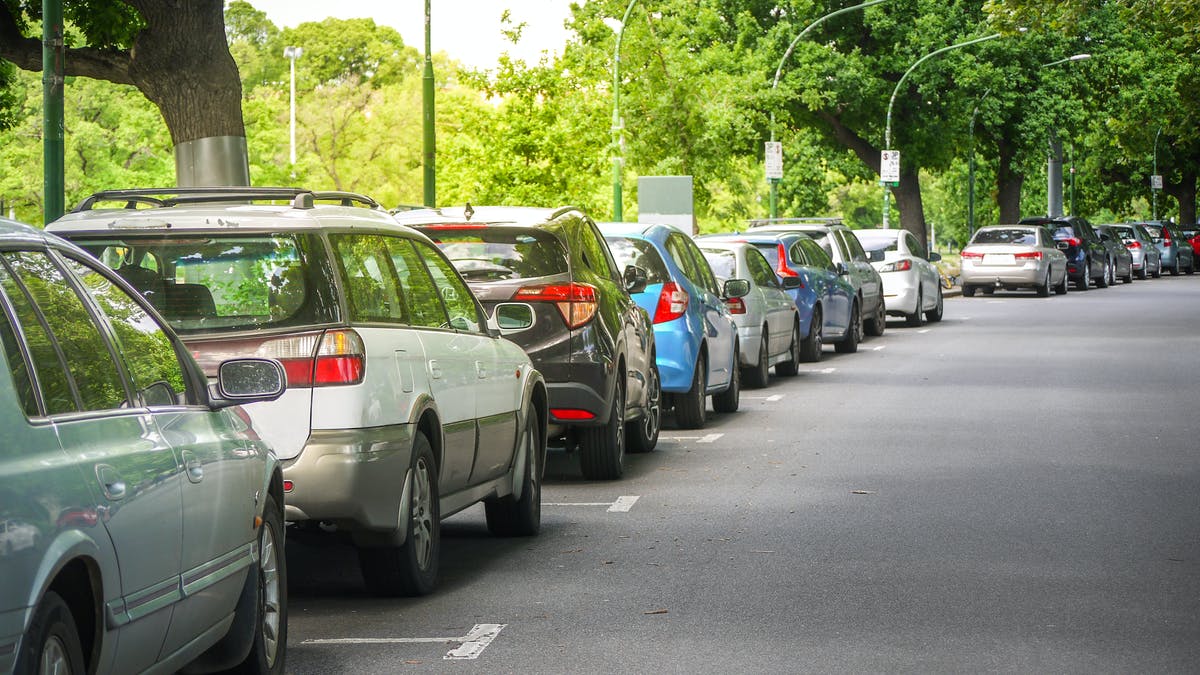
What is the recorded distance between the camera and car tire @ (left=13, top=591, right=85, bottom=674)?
3883 mm

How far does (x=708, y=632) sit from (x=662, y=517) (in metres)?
3.23

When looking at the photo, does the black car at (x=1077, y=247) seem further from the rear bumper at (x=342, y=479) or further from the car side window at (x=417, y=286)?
the rear bumper at (x=342, y=479)

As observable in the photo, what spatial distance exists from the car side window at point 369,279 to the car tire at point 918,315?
79.7ft

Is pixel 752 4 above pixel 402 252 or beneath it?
above

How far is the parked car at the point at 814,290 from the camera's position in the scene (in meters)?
22.3

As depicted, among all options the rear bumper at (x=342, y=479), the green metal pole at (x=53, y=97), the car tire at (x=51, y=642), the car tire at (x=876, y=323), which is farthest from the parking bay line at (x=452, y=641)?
the car tire at (x=876, y=323)

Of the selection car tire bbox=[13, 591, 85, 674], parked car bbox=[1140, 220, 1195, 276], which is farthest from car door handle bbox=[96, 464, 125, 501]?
parked car bbox=[1140, 220, 1195, 276]

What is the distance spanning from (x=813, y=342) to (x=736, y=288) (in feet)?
23.2

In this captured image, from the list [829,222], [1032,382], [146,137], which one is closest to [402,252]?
[1032,382]

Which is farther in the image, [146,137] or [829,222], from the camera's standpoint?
[146,137]

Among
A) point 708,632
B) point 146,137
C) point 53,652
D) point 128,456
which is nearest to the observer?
point 53,652

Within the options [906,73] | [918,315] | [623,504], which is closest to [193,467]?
[623,504]

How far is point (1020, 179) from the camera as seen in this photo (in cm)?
5803

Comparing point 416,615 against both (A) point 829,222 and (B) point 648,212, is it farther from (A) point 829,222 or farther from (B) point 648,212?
(B) point 648,212
